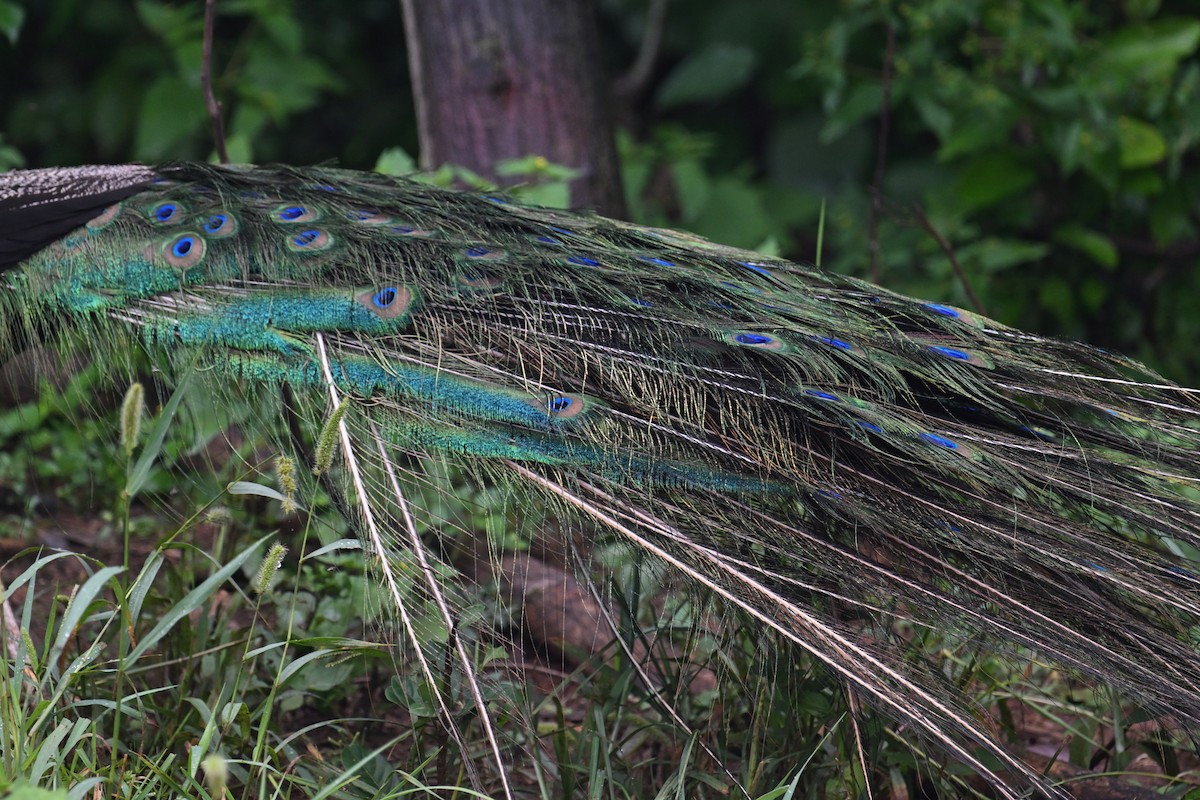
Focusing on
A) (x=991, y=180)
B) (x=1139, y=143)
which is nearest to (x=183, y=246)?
(x=991, y=180)

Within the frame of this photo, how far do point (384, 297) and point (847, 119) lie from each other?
9.81 ft

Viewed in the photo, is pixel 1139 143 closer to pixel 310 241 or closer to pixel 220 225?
pixel 310 241

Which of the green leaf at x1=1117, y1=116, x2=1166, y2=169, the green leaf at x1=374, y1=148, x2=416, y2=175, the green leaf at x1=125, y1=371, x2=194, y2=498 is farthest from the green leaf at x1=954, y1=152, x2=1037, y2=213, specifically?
the green leaf at x1=125, y1=371, x2=194, y2=498

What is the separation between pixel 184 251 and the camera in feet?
6.93

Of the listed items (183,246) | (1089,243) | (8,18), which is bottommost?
(1089,243)

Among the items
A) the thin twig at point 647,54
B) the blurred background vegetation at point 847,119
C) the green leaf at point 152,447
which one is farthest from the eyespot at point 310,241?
the thin twig at point 647,54

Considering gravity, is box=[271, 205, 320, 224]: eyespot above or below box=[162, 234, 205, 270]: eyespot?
above

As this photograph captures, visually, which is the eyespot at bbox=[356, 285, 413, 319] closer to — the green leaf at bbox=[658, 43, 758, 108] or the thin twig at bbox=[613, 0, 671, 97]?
the green leaf at bbox=[658, 43, 758, 108]

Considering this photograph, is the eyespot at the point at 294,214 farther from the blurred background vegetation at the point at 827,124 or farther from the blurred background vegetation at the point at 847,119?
the blurred background vegetation at the point at 847,119

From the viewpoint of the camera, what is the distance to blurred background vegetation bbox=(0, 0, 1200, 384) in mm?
4289

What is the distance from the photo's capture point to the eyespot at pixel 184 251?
209 cm

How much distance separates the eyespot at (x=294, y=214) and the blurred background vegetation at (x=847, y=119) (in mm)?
1180

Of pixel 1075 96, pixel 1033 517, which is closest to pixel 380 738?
pixel 1033 517

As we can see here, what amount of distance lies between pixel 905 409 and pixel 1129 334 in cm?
394
